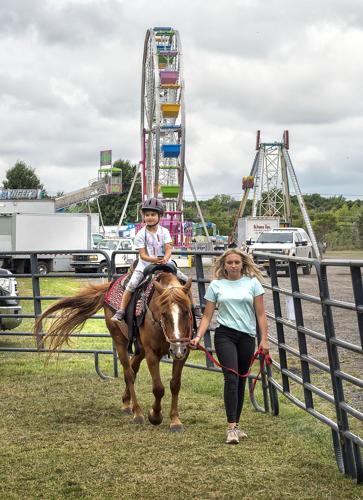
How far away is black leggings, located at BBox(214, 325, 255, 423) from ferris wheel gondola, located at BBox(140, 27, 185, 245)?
39.9m

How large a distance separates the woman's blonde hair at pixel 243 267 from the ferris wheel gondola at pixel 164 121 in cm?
3968

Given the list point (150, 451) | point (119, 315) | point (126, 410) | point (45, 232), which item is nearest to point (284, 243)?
point (45, 232)

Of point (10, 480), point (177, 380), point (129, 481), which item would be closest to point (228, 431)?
point (177, 380)

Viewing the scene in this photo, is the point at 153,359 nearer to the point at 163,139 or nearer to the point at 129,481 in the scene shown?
the point at 129,481

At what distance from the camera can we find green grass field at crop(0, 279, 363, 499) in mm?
5477

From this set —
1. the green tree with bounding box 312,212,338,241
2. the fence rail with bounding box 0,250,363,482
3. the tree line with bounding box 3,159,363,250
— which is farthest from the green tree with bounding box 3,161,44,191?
the fence rail with bounding box 0,250,363,482

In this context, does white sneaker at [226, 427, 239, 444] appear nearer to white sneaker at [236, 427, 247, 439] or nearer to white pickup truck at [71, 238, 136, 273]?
white sneaker at [236, 427, 247, 439]

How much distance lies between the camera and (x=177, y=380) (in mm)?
7430

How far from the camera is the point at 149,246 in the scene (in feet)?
27.1

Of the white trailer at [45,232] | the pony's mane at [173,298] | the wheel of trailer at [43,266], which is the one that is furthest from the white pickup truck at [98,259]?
the pony's mane at [173,298]

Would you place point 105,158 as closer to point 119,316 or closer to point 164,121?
point 164,121

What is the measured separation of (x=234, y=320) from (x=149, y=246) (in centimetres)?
168

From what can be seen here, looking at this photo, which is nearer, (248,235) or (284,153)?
(248,235)

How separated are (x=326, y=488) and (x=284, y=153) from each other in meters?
83.7
